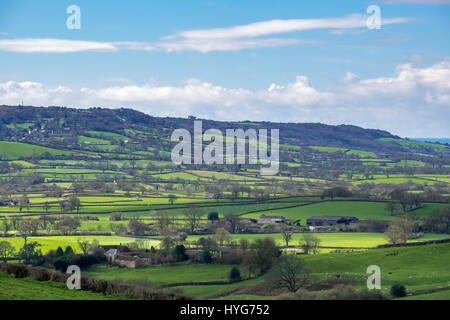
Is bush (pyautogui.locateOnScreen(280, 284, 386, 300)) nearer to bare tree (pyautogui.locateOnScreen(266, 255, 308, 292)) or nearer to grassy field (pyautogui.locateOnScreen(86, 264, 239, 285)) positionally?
bare tree (pyautogui.locateOnScreen(266, 255, 308, 292))

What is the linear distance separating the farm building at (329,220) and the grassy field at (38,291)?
176ft

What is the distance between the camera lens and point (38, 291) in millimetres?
23156

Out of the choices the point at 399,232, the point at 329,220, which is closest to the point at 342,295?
the point at 399,232

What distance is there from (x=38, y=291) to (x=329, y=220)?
57.1m

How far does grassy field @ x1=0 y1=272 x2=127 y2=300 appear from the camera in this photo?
2183cm

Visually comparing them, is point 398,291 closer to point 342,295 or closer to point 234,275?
point 342,295

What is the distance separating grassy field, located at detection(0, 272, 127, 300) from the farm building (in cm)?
5364

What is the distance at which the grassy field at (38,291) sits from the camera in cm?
→ 2183

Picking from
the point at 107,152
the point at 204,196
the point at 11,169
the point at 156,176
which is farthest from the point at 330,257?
the point at 107,152

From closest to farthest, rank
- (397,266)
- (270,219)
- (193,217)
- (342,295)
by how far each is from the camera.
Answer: (342,295), (397,266), (193,217), (270,219)

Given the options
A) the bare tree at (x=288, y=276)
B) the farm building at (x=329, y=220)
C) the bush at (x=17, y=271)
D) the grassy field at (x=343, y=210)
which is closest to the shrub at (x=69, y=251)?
the bare tree at (x=288, y=276)

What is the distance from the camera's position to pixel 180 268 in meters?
49.8

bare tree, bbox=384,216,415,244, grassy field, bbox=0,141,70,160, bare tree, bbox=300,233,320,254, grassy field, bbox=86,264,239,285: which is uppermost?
grassy field, bbox=0,141,70,160

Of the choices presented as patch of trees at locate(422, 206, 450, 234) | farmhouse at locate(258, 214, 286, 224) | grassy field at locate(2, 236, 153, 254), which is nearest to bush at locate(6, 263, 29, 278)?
grassy field at locate(2, 236, 153, 254)
